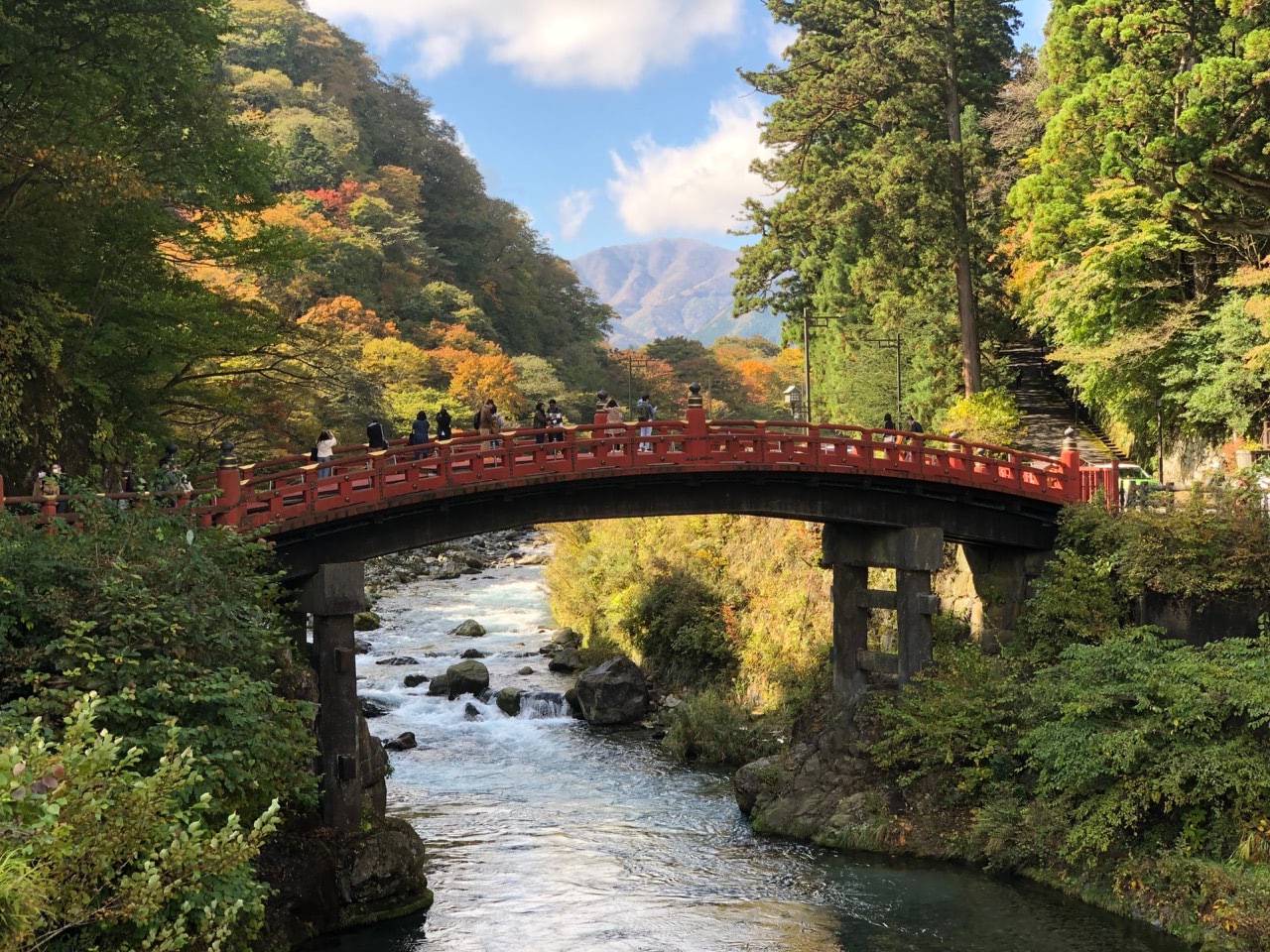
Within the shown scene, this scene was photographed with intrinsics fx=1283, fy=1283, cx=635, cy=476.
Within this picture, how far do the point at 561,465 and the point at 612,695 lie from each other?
41.6 feet

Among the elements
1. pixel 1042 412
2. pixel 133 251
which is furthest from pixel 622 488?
pixel 1042 412

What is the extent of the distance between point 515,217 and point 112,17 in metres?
84.5

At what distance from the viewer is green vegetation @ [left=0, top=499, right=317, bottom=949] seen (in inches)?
452

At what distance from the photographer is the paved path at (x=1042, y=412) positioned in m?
46.6

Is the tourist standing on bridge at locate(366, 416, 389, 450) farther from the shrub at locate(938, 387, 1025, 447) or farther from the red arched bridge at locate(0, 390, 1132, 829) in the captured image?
the shrub at locate(938, 387, 1025, 447)

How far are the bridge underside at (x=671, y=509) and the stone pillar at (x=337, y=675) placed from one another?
1.48 ft

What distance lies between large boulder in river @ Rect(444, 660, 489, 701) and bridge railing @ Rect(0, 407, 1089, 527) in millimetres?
12781

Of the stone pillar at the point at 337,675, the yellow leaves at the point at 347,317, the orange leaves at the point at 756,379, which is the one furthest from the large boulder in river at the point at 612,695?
the orange leaves at the point at 756,379

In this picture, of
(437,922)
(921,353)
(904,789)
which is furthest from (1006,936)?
(921,353)

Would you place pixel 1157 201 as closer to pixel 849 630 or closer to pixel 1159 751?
pixel 849 630

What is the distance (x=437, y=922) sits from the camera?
23.0 m

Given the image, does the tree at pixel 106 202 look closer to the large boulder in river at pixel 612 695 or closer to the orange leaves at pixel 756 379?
the large boulder in river at pixel 612 695

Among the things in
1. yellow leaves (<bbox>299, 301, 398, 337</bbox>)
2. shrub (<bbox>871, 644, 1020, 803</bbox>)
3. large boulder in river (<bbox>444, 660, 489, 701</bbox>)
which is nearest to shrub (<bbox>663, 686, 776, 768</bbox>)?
shrub (<bbox>871, 644, 1020, 803</bbox>)

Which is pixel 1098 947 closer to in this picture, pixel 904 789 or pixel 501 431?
pixel 904 789
